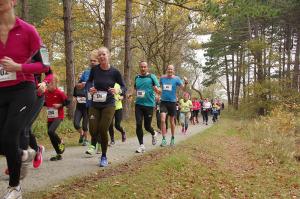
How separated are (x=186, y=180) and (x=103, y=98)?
207 centimetres

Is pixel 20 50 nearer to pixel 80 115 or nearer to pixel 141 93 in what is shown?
pixel 141 93

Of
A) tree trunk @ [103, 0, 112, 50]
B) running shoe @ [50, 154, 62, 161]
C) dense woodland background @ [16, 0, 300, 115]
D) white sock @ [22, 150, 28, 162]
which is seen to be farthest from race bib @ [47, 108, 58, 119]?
dense woodland background @ [16, 0, 300, 115]

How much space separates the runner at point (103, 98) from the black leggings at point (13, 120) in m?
3.14

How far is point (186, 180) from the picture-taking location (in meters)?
7.98

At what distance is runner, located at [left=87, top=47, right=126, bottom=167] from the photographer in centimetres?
784

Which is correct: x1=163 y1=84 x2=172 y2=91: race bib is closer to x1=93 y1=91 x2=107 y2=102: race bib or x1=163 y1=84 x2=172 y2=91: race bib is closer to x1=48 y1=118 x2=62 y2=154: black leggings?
x1=48 y1=118 x2=62 y2=154: black leggings

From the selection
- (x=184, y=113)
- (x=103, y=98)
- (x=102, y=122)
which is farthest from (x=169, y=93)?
(x=184, y=113)

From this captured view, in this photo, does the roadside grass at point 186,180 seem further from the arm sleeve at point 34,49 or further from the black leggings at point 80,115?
the black leggings at point 80,115

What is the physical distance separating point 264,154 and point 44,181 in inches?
365

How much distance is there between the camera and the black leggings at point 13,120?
4.53m

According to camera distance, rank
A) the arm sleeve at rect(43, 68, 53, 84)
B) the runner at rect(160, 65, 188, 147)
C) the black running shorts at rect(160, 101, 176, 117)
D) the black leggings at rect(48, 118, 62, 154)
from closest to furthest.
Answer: the arm sleeve at rect(43, 68, 53, 84), the black leggings at rect(48, 118, 62, 154), the runner at rect(160, 65, 188, 147), the black running shorts at rect(160, 101, 176, 117)

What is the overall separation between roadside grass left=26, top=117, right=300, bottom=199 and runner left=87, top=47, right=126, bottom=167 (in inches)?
27.1

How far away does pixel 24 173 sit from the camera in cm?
525

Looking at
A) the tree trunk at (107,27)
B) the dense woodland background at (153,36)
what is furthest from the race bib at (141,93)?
the dense woodland background at (153,36)
